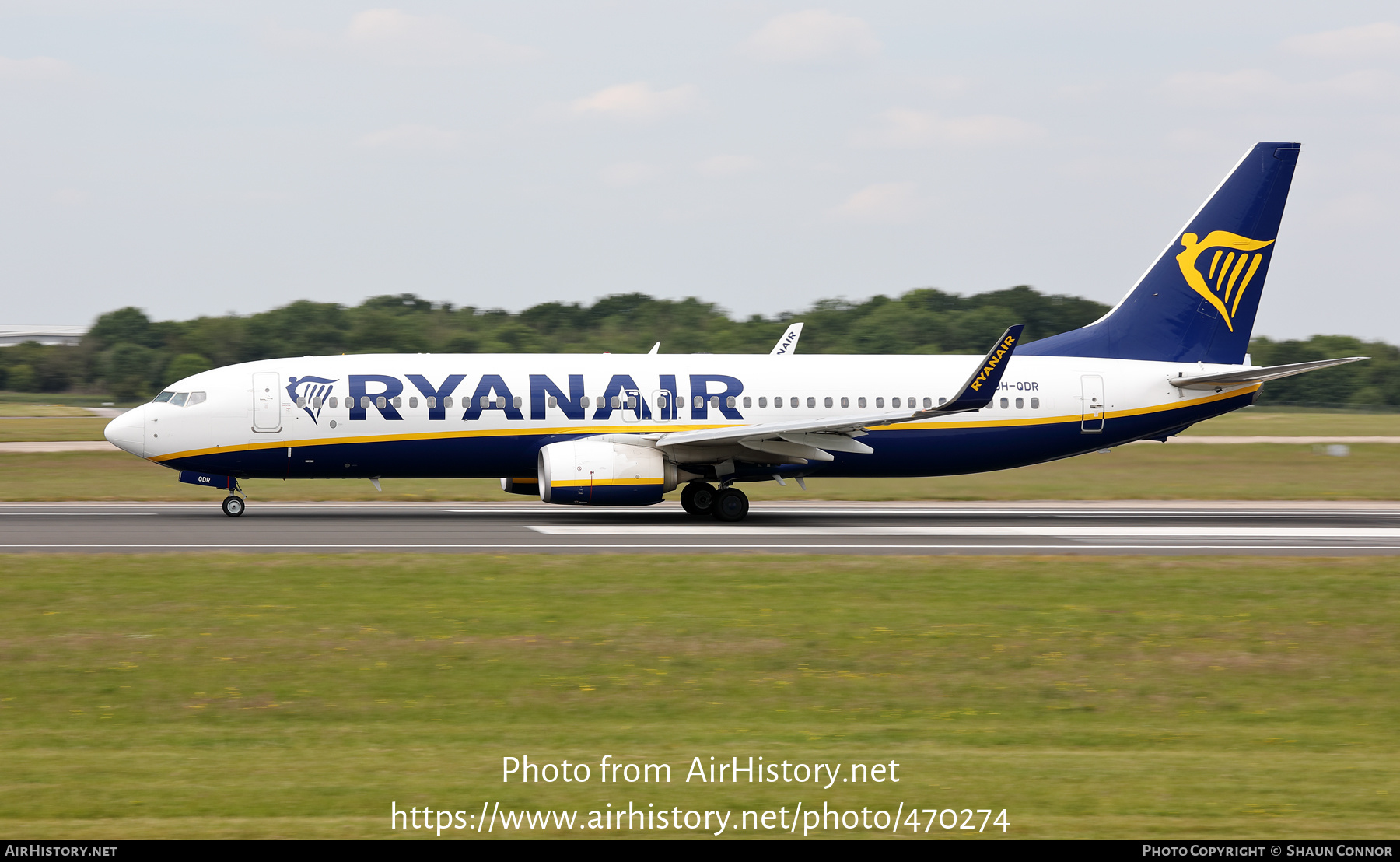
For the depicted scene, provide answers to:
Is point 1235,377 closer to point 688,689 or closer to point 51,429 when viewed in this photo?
point 688,689

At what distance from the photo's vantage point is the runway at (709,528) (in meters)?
22.4

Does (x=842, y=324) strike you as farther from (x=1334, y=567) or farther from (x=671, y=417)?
(x=1334, y=567)

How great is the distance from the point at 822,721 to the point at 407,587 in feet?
24.8

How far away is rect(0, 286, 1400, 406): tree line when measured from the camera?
7681 centimetres

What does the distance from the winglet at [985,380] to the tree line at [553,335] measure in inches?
1813

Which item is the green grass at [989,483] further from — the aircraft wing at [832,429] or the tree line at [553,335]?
the tree line at [553,335]

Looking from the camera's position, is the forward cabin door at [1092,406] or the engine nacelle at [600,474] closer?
the engine nacelle at [600,474]

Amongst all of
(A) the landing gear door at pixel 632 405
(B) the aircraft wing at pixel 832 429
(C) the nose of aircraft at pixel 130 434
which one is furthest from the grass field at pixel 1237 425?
(B) the aircraft wing at pixel 832 429

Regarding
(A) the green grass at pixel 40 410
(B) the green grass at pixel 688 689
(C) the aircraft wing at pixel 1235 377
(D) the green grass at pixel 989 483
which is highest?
(A) the green grass at pixel 40 410

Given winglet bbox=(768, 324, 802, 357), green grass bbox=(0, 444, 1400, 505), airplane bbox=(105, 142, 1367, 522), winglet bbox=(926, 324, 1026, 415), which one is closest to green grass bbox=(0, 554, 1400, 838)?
winglet bbox=(926, 324, 1026, 415)

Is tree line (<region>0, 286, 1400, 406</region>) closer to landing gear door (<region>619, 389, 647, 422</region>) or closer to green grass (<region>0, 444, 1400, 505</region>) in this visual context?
green grass (<region>0, 444, 1400, 505</region>)

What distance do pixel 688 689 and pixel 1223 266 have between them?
23361mm

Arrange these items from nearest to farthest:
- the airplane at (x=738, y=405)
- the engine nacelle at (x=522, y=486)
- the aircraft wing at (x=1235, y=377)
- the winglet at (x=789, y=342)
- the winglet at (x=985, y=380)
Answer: the winglet at (x=985, y=380)
the airplane at (x=738, y=405)
the aircraft wing at (x=1235, y=377)
the engine nacelle at (x=522, y=486)
the winglet at (x=789, y=342)
